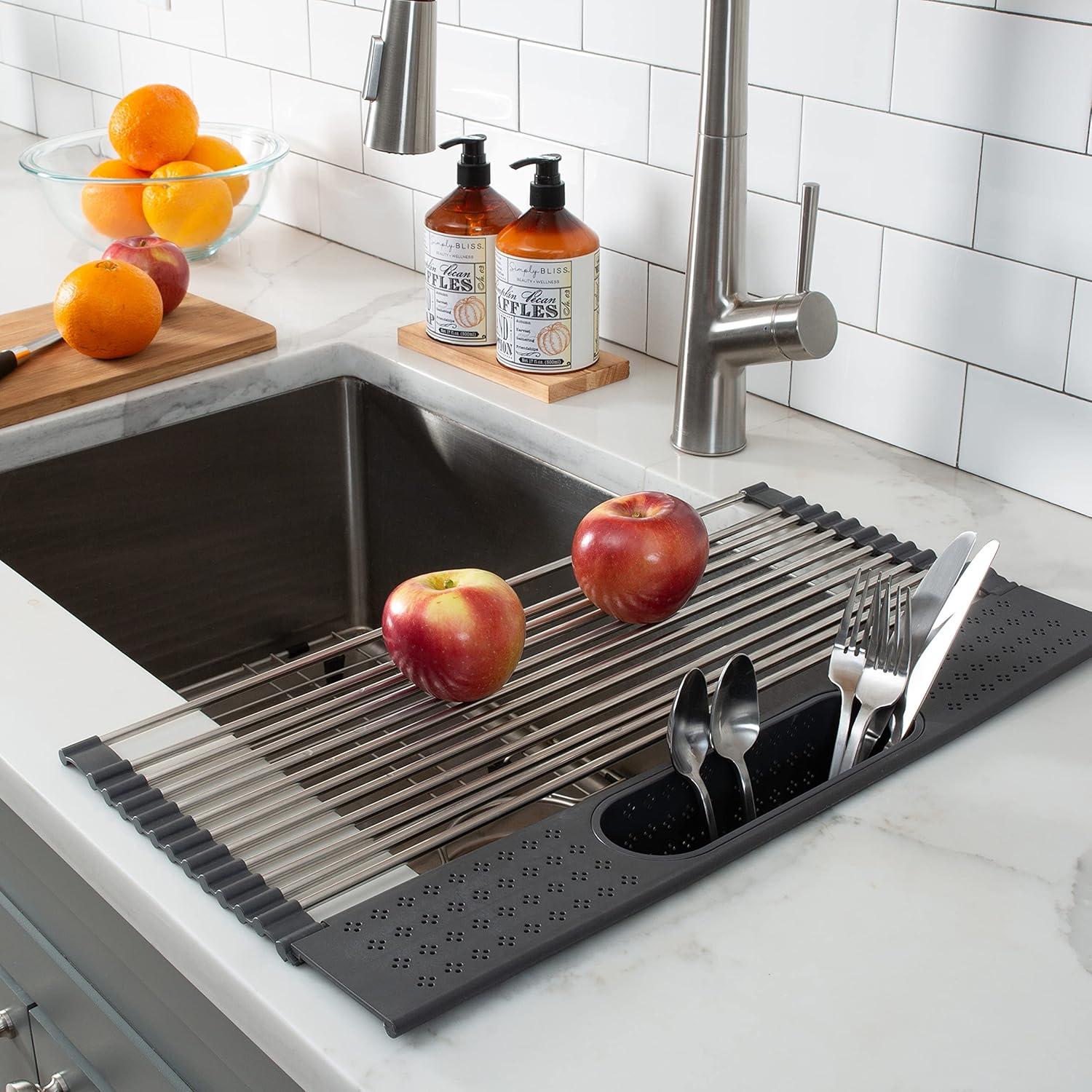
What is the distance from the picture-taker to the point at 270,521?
1378 millimetres

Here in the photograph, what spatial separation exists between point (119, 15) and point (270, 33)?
0.37 metres

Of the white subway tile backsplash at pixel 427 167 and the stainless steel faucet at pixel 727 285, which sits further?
the white subway tile backsplash at pixel 427 167

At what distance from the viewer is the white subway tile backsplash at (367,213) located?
63.4 inches

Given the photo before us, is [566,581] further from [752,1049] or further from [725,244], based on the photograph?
[752,1049]

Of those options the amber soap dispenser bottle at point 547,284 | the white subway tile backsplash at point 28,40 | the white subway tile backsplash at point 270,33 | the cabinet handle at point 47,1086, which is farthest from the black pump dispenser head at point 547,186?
Result: the white subway tile backsplash at point 28,40

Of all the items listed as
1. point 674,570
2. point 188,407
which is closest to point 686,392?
point 674,570

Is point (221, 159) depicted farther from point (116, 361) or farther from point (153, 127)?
point (116, 361)

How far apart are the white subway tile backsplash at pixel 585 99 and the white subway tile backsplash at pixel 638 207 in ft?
0.06

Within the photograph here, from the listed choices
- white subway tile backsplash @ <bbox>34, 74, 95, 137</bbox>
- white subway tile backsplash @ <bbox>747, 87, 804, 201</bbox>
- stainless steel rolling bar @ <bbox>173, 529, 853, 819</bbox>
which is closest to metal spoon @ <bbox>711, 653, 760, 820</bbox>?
stainless steel rolling bar @ <bbox>173, 529, 853, 819</bbox>

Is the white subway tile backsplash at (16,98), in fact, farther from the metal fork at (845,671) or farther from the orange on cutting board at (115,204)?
the metal fork at (845,671)

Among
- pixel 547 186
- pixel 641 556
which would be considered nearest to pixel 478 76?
pixel 547 186

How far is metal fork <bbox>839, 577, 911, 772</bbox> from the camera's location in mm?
800

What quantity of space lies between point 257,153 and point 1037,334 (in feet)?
3.28

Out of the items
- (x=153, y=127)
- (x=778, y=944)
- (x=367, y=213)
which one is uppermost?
(x=153, y=127)
